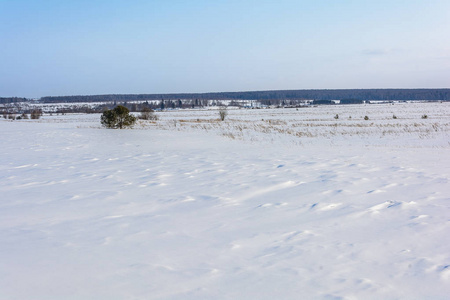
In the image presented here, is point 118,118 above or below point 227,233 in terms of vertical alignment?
above

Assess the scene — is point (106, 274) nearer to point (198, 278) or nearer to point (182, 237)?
point (198, 278)

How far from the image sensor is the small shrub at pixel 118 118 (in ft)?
90.2

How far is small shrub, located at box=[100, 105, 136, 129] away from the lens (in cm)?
2750

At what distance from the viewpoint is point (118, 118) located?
27609 millimetres

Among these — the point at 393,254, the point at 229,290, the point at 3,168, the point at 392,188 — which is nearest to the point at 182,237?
the point at 229,290

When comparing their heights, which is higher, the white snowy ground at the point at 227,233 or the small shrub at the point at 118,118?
the small shrub at the point at 118,118

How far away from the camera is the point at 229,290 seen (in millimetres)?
3250

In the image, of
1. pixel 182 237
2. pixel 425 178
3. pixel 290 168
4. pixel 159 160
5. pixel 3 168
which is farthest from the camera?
pixel 159 160

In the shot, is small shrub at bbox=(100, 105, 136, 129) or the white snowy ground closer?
the white snowy ground

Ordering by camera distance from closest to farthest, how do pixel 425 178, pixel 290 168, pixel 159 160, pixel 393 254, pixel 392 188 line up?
pixel 393 254 < pixel 392 188 < pixel 425 178 < pixel 290 168 < pixel 159 160

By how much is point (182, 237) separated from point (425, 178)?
5.29 metres

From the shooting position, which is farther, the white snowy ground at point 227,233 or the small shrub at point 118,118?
the small shrub at point 118,118

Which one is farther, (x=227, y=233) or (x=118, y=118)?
(x=118, y=118)

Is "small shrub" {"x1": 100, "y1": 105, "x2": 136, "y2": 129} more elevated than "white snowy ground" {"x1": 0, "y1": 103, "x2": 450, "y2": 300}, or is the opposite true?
"small shrub" {"x1": 100, "y1": 105, "x2": 136, "y2": 129}
